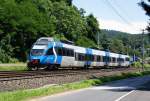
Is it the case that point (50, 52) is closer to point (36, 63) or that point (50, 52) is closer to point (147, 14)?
point (36, 63)

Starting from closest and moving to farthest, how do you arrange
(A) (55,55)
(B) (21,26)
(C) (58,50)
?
(A) (55,55)
(C) (58,50)
(B) (21,26)

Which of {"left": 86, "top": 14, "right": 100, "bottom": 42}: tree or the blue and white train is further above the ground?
{"left": 86, "top": 14, "right": 100, "bottom": 42}: tree

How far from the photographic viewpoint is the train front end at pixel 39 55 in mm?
51625

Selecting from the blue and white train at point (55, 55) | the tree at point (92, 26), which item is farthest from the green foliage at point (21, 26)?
the tree at point (92, 26)

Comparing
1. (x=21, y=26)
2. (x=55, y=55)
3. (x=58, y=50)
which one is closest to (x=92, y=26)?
(x=21, y=26)

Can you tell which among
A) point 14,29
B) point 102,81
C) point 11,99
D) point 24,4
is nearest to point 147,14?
point 102,81

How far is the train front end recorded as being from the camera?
169 feet

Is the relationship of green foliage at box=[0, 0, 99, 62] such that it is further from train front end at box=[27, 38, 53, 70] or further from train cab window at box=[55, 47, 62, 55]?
train front end at box=[27, 38, 53, 70]

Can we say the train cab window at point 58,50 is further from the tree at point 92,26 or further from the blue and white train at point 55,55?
the tree at point 92,26

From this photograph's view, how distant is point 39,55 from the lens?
51.9 m

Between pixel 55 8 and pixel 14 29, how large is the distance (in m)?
30.5

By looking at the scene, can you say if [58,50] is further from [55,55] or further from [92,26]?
[92,26]

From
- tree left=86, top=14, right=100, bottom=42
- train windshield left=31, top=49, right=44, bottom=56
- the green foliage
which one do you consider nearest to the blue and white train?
train windshield left=31, top=49, right=44, bottom=56

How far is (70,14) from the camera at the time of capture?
123 metres
